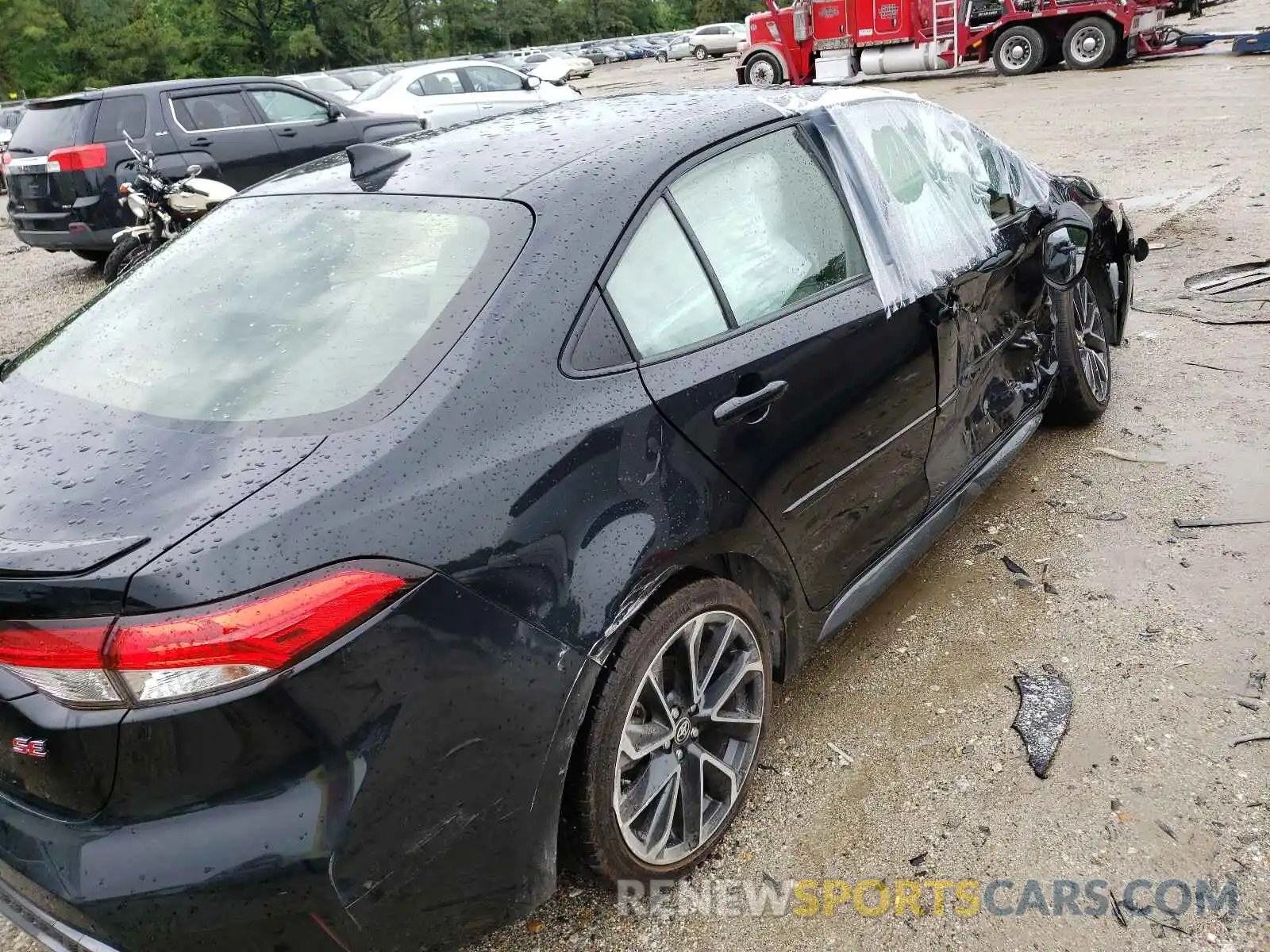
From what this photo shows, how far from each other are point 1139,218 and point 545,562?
25.3ft

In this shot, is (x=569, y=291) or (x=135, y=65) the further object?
(x=135, y=65)

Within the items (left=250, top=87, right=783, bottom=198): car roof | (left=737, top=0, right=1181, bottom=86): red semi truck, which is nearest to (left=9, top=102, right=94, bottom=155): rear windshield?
(left=250, top=87, right=783, bottom=198): car roof

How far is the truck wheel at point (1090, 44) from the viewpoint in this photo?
18.3 m

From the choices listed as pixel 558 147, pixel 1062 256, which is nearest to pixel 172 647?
pixel 558 147

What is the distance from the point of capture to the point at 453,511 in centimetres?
176

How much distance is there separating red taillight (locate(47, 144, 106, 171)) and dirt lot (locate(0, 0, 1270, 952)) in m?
8.68

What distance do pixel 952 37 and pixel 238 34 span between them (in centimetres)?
5790

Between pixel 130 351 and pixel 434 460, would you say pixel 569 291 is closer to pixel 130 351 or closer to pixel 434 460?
pixel 434 460

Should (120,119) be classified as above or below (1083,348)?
above

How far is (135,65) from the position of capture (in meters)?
56.5

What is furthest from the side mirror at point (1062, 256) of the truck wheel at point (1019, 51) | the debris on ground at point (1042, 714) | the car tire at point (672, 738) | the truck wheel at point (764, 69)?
the truck wheel at point (764, 69)

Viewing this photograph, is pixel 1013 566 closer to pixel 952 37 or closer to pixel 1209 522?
pixel 1209 522

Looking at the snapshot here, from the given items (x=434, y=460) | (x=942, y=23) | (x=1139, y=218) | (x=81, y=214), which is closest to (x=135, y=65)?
(x=942, y=23)

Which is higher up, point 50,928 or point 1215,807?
point 50,928
